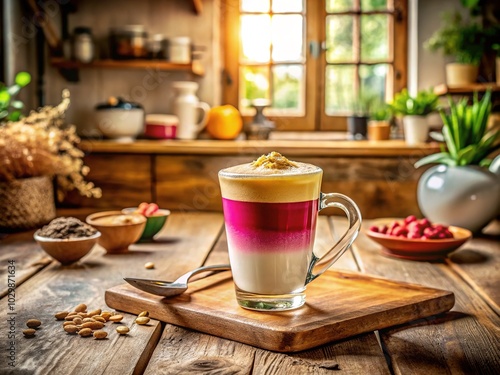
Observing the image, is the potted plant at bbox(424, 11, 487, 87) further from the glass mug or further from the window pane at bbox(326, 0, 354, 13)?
the glass mug

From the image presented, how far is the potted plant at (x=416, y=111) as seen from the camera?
2686 mm

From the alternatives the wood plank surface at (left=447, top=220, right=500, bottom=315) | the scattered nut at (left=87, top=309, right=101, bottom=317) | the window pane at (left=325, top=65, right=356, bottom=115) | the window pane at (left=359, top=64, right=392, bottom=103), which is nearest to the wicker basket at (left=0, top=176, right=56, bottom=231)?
the scattered nut at (left=87, top=309, right=101, bottom=317)

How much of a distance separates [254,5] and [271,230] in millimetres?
2440

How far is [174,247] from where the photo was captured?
1630 mm

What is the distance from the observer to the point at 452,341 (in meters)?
0.92

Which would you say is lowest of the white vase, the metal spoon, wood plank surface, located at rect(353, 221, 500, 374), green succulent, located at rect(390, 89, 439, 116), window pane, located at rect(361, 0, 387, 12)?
wood plank surface, located at rect(353, 221, 500, 374)

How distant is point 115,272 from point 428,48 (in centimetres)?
211

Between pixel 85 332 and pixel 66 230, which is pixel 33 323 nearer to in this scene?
pixel 85 332

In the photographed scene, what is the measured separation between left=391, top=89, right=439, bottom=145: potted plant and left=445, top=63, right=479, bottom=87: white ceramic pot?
20 centimetres

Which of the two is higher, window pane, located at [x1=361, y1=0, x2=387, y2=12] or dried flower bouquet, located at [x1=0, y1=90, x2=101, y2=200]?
window pane, located at [x1=361, y1=0, x2=387, y2=12]

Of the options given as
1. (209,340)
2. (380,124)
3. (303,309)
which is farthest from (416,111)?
(209,340)

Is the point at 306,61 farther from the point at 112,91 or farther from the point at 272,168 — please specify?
the point at 272,168

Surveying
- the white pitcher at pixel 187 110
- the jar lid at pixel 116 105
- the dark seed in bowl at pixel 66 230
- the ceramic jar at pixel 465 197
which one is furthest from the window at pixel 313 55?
the dark seed in bowl at pixel 66 230

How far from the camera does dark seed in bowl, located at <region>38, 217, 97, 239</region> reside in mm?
1421
